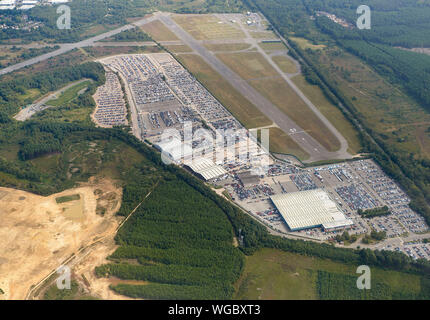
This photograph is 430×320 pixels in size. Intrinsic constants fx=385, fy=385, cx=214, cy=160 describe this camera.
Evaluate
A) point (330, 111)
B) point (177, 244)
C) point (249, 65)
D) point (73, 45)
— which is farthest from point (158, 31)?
point (177, 244)

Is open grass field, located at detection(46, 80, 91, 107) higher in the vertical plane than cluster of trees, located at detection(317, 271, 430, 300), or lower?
higher

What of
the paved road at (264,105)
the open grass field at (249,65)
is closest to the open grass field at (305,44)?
the open grass field at (249,65)

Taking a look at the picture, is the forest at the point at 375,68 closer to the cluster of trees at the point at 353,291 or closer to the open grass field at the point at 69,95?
the cluster of trees at the point at 353,291

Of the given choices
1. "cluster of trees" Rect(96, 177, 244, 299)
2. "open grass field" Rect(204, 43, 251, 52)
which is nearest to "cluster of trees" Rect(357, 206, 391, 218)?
"cluster of trees" Rect(96, 177, 244, 299)

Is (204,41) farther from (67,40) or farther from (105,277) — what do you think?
(105,277)

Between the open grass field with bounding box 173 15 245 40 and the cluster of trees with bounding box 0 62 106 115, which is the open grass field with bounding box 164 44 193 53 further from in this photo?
the cluster of trees with bounding box 0 62 106 115

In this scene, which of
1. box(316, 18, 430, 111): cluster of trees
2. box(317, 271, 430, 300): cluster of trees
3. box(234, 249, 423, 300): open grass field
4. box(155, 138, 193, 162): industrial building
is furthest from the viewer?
box(316, 18, 430, 111): cluster of trees
